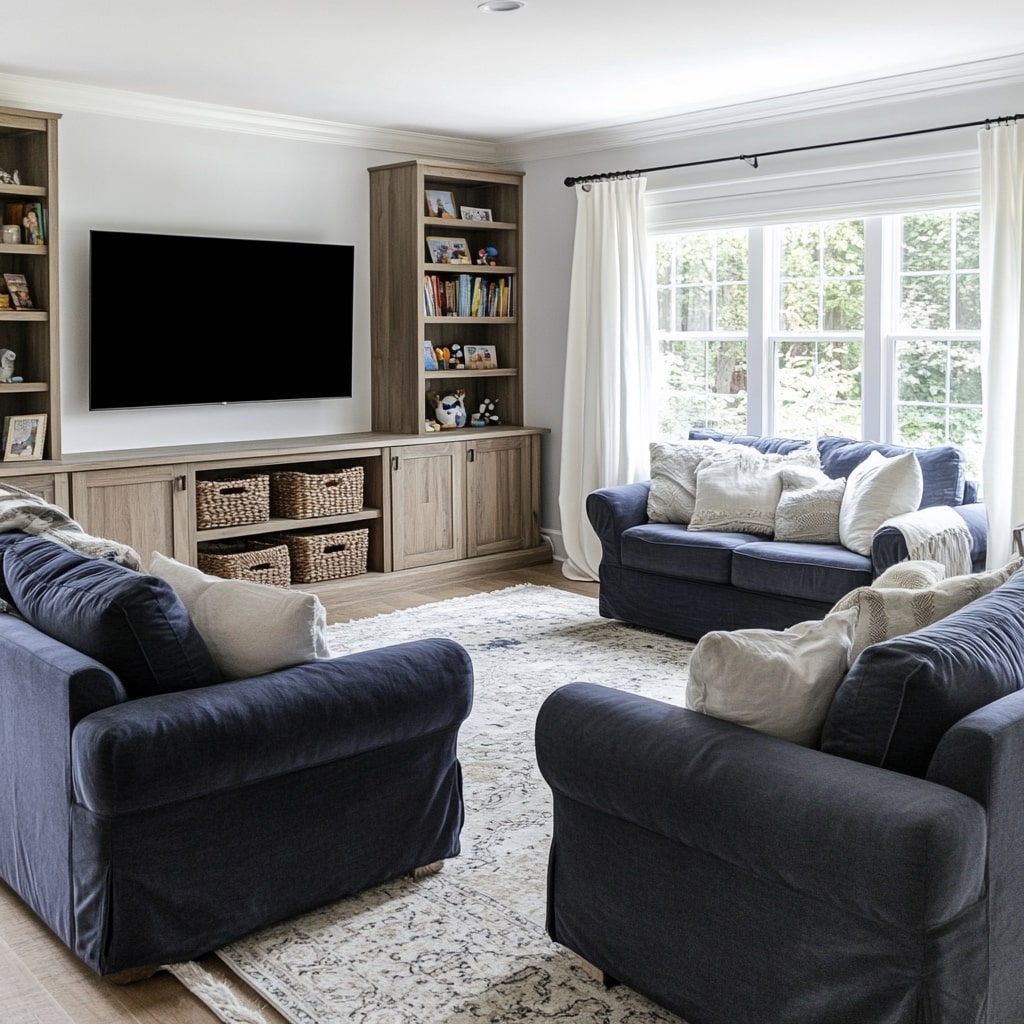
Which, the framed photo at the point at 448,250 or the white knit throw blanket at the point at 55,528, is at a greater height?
the framed photo at the point at 448,250

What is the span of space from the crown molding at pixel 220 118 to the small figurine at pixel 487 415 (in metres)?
1.47

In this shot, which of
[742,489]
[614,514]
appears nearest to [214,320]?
[614,514]

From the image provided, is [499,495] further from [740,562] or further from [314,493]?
[740,562]

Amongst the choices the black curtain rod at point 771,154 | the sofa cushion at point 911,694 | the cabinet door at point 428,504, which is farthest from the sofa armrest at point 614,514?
the sofa cushion at point 911,694

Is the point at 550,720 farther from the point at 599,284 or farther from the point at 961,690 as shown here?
the point at 599,284

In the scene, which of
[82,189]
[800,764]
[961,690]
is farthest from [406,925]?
[82,189]

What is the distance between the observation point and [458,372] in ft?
22.9

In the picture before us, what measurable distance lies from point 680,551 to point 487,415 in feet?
7.59

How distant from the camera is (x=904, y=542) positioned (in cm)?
459

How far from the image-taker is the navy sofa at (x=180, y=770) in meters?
2.48

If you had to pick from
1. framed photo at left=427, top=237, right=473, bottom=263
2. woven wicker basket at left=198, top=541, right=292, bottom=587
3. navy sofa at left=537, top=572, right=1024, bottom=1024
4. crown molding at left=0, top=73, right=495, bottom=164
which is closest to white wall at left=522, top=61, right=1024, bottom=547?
framed photo at left=427, top=237, right=473, bottom=263

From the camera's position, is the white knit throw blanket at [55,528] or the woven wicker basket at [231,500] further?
the woven wicker basket at [231,500]

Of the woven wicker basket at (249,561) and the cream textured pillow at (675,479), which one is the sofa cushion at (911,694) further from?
the woven wicker basket at (249,561)

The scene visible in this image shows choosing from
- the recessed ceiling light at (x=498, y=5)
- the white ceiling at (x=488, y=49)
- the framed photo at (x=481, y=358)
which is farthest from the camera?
the framed photo at (x=481, y=358)
